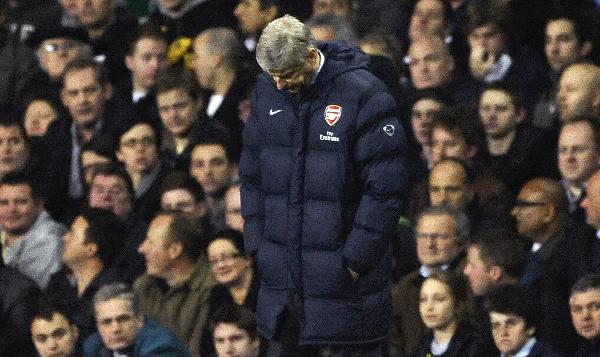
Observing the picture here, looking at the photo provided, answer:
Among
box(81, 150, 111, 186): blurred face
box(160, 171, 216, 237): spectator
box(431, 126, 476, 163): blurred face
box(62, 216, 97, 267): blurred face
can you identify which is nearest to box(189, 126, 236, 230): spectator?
box(160, 171, 216, 237): spectator

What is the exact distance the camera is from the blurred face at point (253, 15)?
13.4m

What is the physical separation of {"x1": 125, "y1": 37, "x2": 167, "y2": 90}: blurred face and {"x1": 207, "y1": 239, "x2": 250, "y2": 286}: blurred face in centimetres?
274

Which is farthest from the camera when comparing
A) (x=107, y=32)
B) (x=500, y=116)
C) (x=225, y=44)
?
(x=107, y=32)

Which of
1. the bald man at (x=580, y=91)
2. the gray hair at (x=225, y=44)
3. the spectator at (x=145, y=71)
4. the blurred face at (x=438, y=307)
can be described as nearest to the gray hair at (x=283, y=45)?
the blurred face at (x=438, y=307)

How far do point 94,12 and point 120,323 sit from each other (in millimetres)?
4309

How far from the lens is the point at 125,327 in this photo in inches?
412

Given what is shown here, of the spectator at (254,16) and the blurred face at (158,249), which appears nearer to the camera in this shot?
the blurred face at (158,249)

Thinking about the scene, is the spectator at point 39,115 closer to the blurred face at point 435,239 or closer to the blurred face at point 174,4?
the blurred face at point 174,4

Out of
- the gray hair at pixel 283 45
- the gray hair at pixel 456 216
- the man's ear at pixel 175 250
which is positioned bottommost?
the man's ear at pixel 175 250

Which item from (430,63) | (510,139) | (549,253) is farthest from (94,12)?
(549,253)

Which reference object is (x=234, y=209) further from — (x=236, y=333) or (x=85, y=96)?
(x=85, y=96)

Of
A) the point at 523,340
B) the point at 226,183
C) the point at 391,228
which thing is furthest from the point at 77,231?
the point at 391,228

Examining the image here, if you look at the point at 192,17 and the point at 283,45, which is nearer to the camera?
the point at 283,45

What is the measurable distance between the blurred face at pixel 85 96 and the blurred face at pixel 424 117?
252 centimetres
